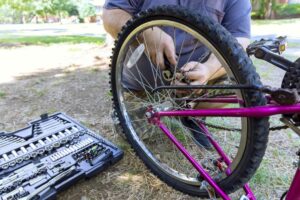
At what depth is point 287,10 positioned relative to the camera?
13.6 meters

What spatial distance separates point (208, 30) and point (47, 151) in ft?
3.10

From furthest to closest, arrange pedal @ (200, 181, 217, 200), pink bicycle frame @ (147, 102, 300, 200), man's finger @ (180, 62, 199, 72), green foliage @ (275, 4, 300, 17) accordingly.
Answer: green foliage @ (275, 4, 300, 17) → man's finger @ (180, 62, 199, 72) → pedal @ (200, 181, 217, 200) → pink bicycle frame @ (147, 102, 300, 200)

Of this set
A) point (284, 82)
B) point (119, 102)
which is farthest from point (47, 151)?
point (284, 82)

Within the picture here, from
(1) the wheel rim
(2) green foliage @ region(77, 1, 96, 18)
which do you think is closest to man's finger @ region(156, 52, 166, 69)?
(1) the wheel rim

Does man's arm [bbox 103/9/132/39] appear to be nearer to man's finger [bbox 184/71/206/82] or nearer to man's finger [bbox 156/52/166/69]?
man's finger [bbox 156/52/166/69]

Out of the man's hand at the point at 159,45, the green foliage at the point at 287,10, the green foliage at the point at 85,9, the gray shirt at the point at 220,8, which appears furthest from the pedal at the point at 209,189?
the green foliage at the point at 85,9

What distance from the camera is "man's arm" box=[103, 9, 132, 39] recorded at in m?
1.33

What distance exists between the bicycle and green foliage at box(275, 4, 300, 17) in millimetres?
13526

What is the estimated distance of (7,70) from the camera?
331 cm

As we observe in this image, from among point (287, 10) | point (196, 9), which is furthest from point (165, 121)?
point (287, 10)

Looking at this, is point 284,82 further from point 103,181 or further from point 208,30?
point 103,181

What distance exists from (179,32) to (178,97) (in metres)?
0.29

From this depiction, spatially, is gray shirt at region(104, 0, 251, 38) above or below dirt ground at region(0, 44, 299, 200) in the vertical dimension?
above

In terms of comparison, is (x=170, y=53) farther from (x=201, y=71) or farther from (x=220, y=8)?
(x=220, y=8)
